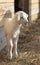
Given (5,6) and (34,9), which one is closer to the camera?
(5,6)

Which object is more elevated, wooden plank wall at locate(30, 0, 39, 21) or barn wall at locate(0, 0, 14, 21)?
barn wall at locate(0, 0, 14, 21)

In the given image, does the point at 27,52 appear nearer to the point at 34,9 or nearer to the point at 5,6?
the point at 5,6

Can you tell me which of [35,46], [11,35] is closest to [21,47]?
[35,46]

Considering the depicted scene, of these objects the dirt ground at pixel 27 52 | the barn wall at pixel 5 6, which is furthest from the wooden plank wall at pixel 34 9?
the barn wall at pixel 5 6

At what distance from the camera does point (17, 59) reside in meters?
2.21

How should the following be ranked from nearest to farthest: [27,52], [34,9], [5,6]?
[27,52]
[5,6]
[34,9]

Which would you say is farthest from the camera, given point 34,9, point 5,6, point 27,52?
point 34,9

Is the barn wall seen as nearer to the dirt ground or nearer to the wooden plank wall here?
the dirt ground

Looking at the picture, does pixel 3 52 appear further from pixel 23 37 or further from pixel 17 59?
pixel 23 37

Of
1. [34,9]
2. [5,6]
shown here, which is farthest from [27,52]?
[34,9]

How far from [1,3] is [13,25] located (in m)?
0.56

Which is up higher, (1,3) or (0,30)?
(1,3)

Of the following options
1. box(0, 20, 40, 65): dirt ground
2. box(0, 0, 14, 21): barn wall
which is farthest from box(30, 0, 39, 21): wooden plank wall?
box(0, 0, 14, 21): barn wall

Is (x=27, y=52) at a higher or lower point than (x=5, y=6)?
lower
